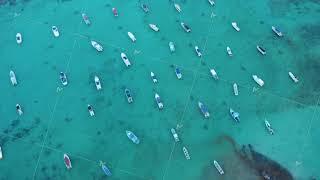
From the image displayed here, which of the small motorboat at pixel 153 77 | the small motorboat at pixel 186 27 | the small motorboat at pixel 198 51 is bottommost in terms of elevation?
the small motorboat at pixel 153 77

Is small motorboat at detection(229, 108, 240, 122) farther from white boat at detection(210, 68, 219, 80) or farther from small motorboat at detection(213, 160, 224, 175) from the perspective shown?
small motorboat at detection(213, 160, 224, 175)

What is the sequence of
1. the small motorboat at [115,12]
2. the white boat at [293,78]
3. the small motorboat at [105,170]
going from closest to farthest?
the small motorboat at [105,170] → the white boat at [293,78] → the small motorboat at [115,12]

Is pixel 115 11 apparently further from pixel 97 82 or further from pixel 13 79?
pixel 13 79

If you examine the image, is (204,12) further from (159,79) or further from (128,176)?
(128,176)

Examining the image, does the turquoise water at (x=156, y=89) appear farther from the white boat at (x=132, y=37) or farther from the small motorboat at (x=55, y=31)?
the white boat at (x=132, y=37)

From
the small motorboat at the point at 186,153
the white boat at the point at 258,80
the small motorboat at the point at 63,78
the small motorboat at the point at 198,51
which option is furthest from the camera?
the small motorboat at the point at 198,51

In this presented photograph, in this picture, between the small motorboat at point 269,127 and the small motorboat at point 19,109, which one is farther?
the small motorboat at point 19,109

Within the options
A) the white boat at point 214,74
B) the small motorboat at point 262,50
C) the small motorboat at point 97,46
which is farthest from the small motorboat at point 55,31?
the small motorboat at point 262,50

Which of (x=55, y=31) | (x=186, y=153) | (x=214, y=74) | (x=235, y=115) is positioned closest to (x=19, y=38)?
(x=55, y=31)

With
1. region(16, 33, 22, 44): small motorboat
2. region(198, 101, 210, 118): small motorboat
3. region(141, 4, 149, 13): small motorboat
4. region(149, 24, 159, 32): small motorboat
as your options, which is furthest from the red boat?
region(198, 101, 210, 118): small motorboat
